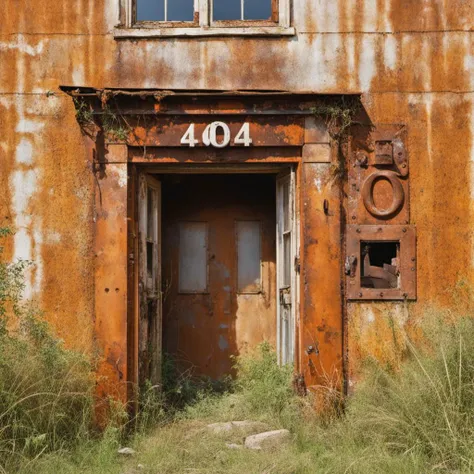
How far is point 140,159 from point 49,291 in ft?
5.10

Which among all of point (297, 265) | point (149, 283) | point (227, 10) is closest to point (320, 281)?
point (297, 265)

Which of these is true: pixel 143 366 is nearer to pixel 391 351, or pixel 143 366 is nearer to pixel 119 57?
pixel 391 351

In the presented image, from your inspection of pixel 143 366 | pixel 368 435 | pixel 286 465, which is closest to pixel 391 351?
pixel 368 435

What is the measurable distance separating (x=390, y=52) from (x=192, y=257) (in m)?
3.70

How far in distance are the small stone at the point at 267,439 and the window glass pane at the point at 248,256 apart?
3.02 meters

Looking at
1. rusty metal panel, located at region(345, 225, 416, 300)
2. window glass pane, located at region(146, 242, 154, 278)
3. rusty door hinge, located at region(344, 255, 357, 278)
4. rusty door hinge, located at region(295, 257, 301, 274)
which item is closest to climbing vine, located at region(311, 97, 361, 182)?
rusty metal panel, located at region(345, 225, 416, 300)

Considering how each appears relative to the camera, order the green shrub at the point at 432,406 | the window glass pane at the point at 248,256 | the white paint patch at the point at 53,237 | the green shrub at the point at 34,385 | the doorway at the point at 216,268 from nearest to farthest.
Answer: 1. the green shrub at the point at 432,406
2. the green shrub at the point at 34,385
3. the white paint patch at the point at 53,237
4. the doorway at the point at 216,268
5. the window glass pane at the point at 248,256

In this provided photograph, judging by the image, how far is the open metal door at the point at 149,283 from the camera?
754 cm

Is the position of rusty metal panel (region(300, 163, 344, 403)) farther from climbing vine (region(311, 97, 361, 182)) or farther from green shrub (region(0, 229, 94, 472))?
green shrub (region(0, 229, 94, 472))

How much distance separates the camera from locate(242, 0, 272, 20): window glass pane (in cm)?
755

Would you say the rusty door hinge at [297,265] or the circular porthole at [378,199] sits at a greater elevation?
the circular porthole at [378,199]

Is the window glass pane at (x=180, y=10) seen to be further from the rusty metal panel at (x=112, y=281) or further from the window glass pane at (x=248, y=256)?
the window glass pane at (x=248, y=256)

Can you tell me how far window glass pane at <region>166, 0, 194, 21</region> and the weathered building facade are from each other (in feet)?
0.15

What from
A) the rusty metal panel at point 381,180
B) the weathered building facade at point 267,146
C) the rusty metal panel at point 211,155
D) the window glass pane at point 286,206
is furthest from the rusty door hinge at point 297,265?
the rusty metal panel at point 211,155
